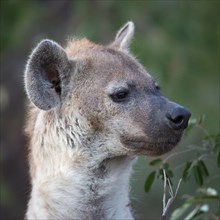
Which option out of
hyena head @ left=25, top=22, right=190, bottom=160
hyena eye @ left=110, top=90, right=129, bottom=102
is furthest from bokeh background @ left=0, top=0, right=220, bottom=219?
hyena eye @ left=110, top=90, right=129, bottom=102

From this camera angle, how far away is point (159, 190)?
14.8 metres

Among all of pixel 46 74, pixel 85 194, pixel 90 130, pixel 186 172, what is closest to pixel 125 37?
pixel 46 74

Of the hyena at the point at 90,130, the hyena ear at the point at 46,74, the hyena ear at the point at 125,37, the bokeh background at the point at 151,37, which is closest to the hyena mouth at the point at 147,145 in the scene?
the hyena at the point at 90,130

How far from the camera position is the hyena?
7109 mm

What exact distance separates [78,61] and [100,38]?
6010 mm

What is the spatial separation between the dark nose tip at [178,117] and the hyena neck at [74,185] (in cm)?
50

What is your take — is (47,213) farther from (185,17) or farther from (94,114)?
(185,17)

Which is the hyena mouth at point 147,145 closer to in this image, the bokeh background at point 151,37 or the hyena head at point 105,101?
the hyena head at point 105,101

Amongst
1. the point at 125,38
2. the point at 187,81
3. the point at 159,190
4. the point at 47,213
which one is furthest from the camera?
the point at 159,190

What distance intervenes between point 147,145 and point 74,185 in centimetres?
54

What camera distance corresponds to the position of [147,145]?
279 inches

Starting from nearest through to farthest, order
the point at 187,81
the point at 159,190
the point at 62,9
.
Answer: the point at 187,81 → the point at 159,190 → the point at 62,9

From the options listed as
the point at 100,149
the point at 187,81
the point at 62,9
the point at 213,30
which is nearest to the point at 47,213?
the point at 100,149

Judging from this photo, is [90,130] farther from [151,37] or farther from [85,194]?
[151,37]
